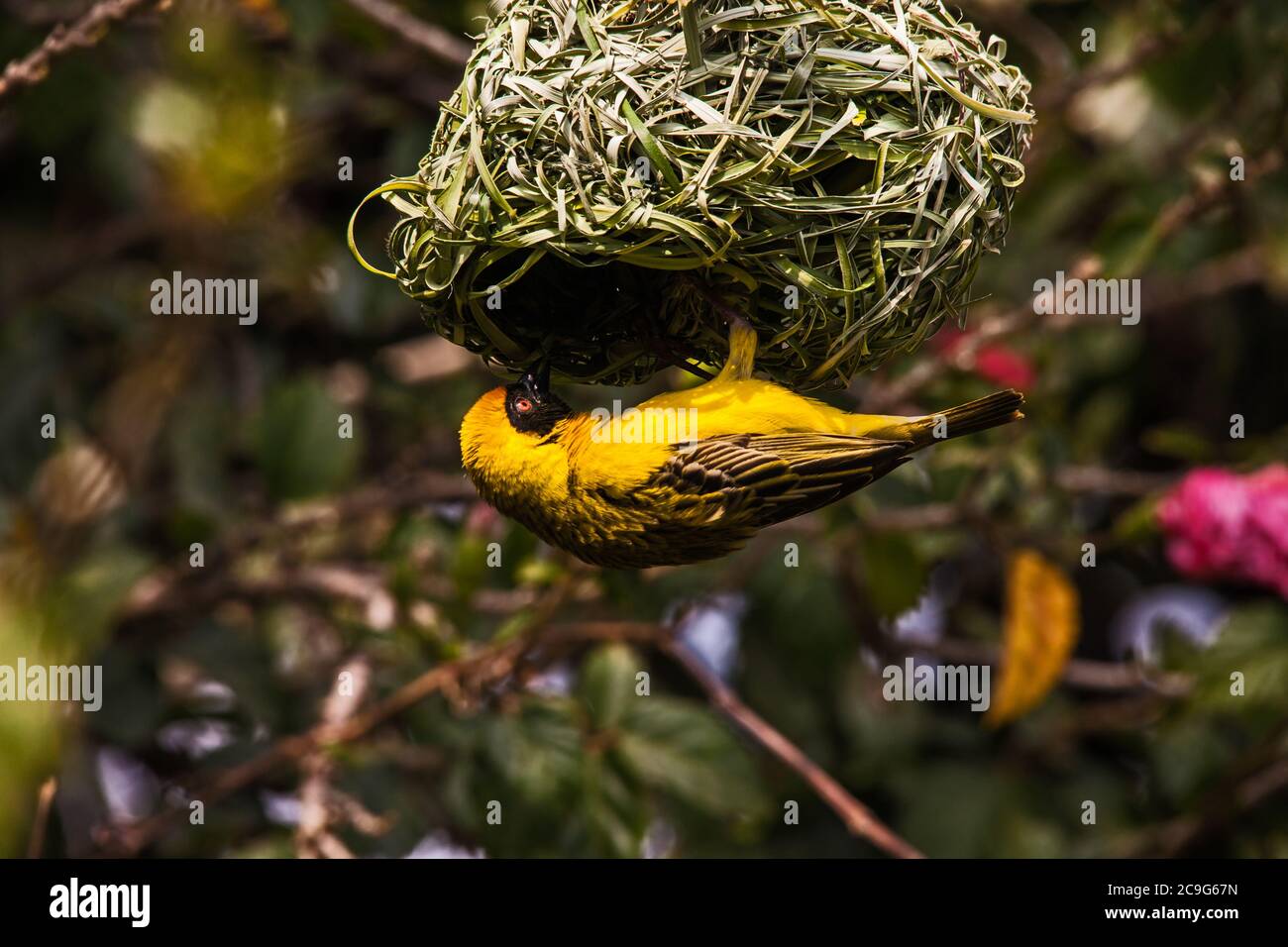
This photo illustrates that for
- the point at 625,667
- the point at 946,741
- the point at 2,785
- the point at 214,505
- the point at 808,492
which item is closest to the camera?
the point at 2,785

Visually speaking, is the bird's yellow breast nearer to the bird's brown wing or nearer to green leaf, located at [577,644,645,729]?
the bird's brown wing

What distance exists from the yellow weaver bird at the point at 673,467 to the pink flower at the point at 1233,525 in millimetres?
1478

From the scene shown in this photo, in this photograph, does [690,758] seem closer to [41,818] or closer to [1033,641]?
[1033,641]

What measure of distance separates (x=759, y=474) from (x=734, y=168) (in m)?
0.43

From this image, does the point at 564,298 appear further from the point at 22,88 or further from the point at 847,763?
the point at 847,763

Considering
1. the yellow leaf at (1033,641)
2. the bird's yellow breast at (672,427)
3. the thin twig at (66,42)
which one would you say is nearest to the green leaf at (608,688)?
the yellow leaf at (1033,641)

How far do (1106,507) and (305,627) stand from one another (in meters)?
2.50

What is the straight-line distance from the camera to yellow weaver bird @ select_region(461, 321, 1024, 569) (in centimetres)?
219

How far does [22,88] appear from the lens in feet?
7.68

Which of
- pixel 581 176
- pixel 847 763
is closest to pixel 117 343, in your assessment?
pixel 847 763

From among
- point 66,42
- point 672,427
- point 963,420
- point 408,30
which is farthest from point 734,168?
point 408,30

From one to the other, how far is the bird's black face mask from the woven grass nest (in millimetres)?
80

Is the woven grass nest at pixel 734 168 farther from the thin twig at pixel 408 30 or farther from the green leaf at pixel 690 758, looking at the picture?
the green leaf at pixel 690 758

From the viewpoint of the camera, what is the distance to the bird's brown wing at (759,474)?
7.16ft
